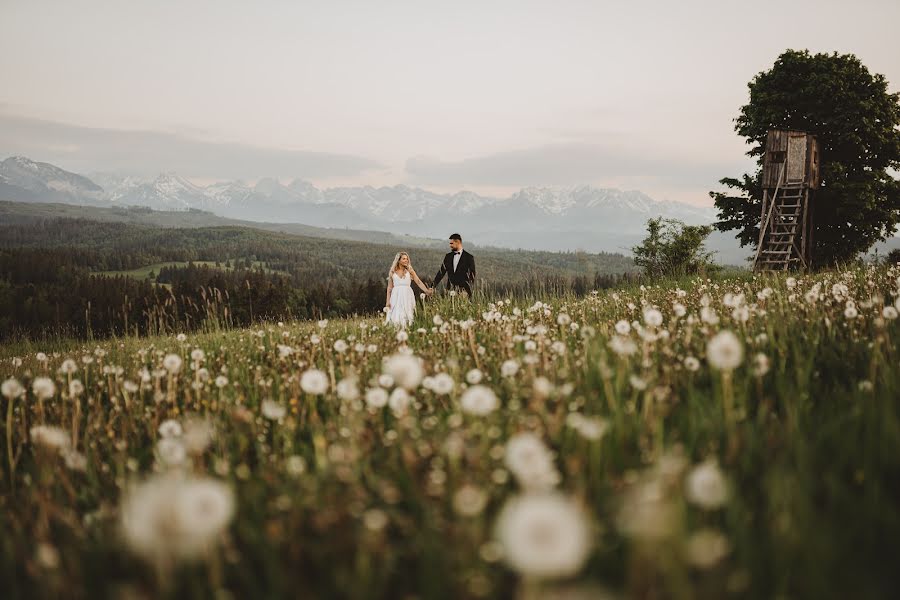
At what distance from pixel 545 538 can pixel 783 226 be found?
2863 centimetres

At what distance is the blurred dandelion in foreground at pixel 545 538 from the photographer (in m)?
0.92

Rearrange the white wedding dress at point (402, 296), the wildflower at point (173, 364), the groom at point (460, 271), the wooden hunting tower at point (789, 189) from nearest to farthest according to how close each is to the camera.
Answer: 1. the wildflower at point (173, 364)
2. the white wedding dress at point (402, 296)
3. the groom at point (460, 271)
4. the wooden hunting tower at point (789, 189)

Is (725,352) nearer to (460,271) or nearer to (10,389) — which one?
(10,389)

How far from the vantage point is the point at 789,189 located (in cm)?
2462

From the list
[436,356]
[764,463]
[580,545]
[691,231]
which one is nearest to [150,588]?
[580,545]

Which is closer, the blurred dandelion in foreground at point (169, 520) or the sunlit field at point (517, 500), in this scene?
the blurred dandelion in foreground at point (169, 520)

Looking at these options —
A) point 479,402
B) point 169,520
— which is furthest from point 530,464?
point 169,520

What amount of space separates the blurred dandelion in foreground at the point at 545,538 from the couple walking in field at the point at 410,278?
12.1 metres

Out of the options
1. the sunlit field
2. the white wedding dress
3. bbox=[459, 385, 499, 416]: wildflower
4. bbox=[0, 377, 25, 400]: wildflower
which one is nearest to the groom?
the white wedding dress

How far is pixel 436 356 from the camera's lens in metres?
5.29

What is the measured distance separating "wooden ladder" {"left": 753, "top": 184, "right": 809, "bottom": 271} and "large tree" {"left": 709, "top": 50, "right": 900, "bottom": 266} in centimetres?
203

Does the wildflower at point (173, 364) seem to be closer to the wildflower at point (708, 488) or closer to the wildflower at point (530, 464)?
the wildflower at point (530, 464)

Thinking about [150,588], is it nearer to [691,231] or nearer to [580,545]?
[580,545]

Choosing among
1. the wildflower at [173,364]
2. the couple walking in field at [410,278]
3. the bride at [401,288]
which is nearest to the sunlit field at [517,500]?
the wildflower at [173,364]
